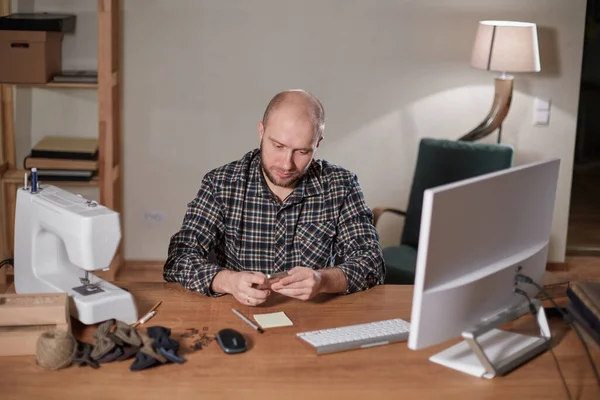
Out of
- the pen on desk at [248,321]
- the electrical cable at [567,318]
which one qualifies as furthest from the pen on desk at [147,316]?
the electrical cable at [567,318]

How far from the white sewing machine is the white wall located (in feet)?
7.27

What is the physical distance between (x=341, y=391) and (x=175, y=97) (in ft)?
9.29

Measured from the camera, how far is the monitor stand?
1.84m

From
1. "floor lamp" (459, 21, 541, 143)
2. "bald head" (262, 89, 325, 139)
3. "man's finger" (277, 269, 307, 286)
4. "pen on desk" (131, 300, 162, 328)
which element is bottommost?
"pen on desk" (131, 300, 162, 328)

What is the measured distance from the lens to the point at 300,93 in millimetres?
2447

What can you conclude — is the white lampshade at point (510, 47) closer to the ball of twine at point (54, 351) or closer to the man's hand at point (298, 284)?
the man's hand at point (298, 284)

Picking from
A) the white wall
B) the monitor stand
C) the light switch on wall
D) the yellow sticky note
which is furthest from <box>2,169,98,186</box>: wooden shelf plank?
the monitor stand

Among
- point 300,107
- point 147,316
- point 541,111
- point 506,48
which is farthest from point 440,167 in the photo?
point 147,316

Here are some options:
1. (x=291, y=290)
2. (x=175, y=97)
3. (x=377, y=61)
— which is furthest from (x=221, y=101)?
(x=291, y=290)

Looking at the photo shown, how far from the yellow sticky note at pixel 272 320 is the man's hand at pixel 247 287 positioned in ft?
0.16

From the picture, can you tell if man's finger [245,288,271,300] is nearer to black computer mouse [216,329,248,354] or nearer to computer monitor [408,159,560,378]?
black computer mouse [216,329,248,354]

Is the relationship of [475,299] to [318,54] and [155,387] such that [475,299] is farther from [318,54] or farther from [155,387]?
[318,54]

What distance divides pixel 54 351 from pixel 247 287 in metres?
0.54

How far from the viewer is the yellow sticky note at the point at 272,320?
2057 mm
